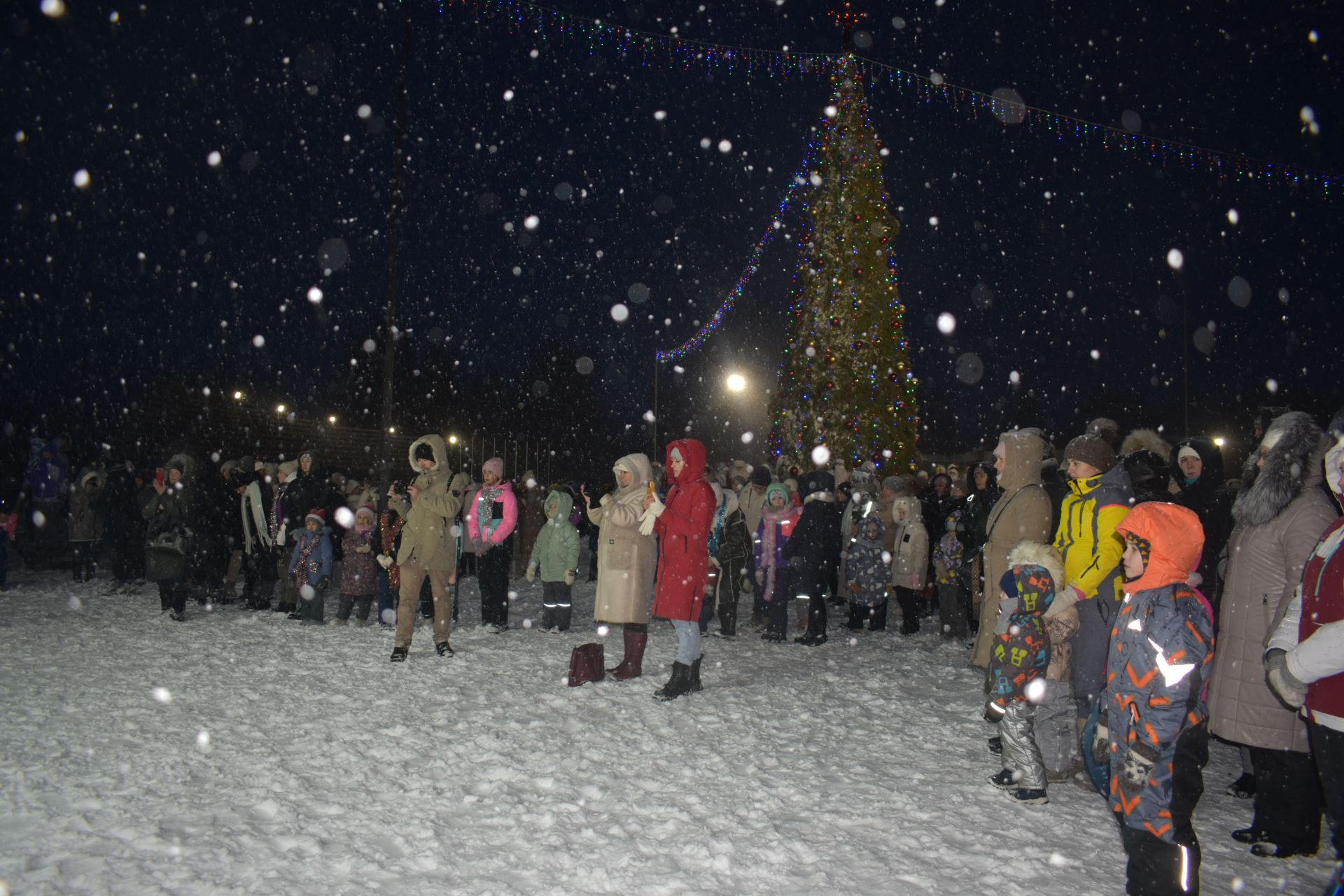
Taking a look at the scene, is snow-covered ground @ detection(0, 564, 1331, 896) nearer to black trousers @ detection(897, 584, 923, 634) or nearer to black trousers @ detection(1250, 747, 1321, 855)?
black trousers @ detection(1250, 747, 1321, 855)

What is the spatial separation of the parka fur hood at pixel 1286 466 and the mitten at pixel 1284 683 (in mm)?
1622

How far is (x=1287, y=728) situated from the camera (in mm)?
4371

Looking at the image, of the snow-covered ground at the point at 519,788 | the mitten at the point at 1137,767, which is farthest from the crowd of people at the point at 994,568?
the snow-covered ground at the point at 519,788

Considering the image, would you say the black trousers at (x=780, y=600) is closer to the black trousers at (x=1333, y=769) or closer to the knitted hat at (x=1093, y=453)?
the knitted hat at (x=1093, y=453)

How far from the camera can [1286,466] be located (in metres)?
4.61

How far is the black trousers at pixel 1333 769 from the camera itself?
9.96 feet

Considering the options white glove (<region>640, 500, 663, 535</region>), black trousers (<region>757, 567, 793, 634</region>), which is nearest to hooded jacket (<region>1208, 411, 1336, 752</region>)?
white glove (<region>640, 500, 663, 535</region>)

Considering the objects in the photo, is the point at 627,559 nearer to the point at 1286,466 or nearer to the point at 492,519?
the point at 492,519

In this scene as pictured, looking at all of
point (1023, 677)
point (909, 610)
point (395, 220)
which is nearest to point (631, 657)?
point (1023, 677)

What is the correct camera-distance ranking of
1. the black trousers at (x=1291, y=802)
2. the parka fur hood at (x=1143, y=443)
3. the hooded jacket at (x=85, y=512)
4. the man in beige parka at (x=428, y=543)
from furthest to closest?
the hooded jacket at (x=85, y=512) → the man in beige parka at (x=428, y=543) → the parka fur hood at (x=1143, y=443) → the black trousers at (x=1291, y=802)

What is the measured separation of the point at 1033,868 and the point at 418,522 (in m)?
6.36

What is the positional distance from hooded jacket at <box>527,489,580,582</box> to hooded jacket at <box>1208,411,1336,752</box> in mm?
7134

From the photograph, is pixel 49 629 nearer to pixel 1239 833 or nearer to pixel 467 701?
pixel 467 701

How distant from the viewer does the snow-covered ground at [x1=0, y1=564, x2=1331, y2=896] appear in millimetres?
3912
